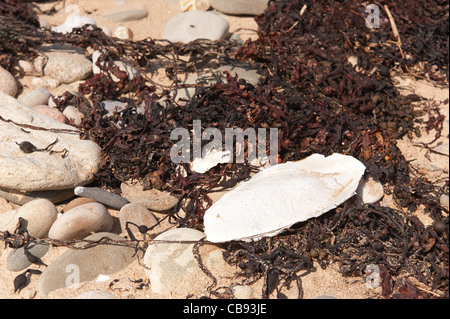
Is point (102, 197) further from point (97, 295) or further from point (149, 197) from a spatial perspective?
point (97, 295)

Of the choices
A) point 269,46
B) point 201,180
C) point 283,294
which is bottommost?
point 283,294

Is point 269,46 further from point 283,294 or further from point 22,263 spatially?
point 22,263

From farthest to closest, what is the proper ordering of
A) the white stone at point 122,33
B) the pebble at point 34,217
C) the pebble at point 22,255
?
1. the white stone at point 122,33
2. the pebble at point 34,217
3. the pebble at point 22,255

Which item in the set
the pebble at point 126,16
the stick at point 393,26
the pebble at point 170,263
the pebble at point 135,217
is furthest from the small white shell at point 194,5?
the pebble at point 170,263

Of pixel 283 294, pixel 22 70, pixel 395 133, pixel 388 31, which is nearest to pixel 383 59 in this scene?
pixel 388 31

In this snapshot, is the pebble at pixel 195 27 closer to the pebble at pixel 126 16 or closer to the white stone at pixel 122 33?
the white stone at pixel 122 33

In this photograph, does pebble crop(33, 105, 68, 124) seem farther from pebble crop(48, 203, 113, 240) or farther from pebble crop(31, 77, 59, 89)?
pebble crop(48, 203, 113, 240)

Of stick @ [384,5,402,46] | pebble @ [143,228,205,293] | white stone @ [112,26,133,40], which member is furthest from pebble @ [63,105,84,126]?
stick @ [384,5,402,46]
